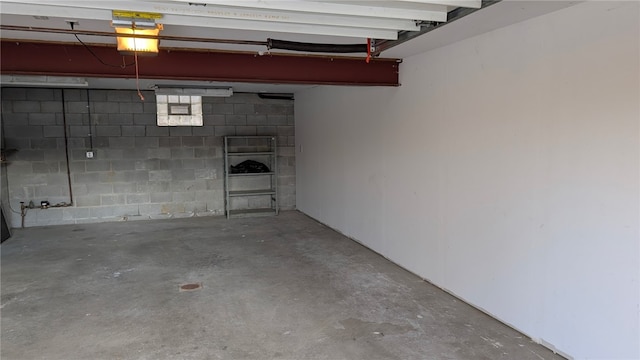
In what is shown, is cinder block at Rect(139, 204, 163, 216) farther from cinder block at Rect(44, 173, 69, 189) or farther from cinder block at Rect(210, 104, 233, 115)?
cinder block at Rect(210, 104, 233, 115)

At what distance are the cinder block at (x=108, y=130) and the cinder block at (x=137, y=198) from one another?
41.9 inches

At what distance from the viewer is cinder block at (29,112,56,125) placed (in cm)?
660

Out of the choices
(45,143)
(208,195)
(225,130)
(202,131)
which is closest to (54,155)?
(45,143)

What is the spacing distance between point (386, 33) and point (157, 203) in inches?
222

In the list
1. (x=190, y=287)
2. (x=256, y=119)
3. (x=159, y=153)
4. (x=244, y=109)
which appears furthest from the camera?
(x=256, y=119)

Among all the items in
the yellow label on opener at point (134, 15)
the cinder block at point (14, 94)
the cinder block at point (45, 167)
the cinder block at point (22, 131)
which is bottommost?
the cinder block at point (45, 167)

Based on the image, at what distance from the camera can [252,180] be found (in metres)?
7.86

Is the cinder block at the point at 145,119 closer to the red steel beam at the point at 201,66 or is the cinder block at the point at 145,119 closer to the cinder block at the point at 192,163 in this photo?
the cinder block at the point at 192,163

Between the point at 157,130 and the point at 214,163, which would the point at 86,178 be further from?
the point at 214,163

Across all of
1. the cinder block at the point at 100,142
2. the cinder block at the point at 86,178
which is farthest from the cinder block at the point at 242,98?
the cinder block at the point at 86,178

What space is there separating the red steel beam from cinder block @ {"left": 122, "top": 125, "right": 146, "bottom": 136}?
12.6ft

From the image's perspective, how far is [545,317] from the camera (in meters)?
2.72

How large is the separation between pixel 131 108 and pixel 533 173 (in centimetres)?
635

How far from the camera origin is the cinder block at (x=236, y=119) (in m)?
7.51
